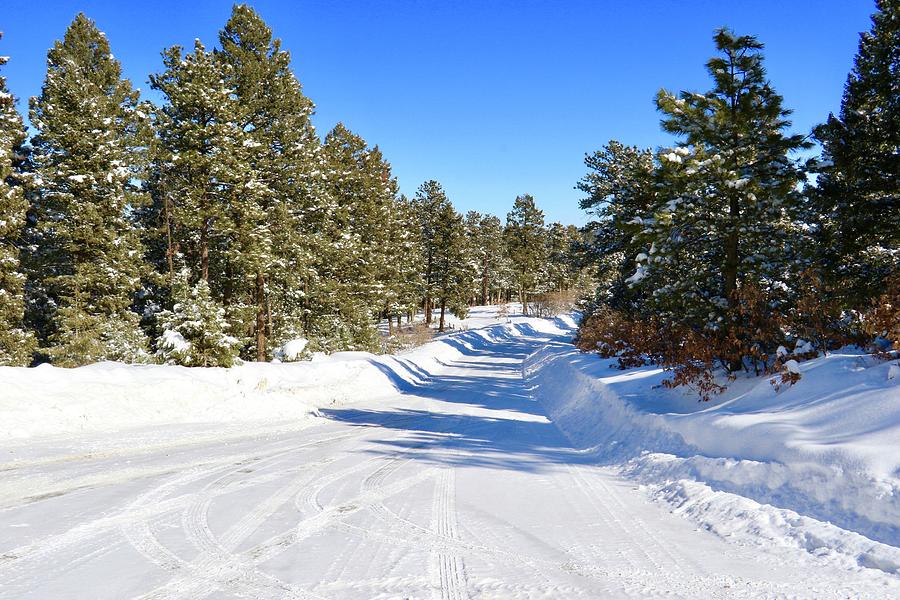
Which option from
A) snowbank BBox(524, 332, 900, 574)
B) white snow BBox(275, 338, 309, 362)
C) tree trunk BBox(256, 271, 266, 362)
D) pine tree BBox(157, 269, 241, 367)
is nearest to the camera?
snowbank BBox(524, 332, 900, 574)

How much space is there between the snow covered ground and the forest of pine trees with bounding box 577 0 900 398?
4.76 feet

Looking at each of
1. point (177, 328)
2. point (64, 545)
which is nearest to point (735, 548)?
point (64, 545)

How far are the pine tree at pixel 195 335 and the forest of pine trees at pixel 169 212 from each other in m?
0.04

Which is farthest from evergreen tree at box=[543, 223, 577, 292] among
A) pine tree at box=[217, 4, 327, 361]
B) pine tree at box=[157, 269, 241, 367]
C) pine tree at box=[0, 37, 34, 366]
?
pine tree at box=[0, 37, 34, 366]

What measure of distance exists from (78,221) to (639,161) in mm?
24130

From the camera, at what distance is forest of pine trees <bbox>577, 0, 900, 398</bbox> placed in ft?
32.9

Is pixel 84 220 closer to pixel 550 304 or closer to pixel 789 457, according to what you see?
pixel 789 457

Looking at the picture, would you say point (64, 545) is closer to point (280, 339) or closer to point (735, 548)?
point (735, 548)

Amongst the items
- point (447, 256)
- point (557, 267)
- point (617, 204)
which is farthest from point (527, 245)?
point (617, 204)

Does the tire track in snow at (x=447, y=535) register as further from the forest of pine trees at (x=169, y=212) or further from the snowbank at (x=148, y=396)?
the forest of pine trees at (x=169, y=212)

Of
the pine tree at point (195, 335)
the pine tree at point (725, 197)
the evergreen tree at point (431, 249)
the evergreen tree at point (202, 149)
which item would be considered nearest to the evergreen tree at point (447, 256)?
the evergreen tree at point (431, 249)

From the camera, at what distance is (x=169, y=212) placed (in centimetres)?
1898

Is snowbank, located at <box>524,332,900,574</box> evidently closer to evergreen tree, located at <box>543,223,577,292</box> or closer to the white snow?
the white snow

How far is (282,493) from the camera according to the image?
6.21m
